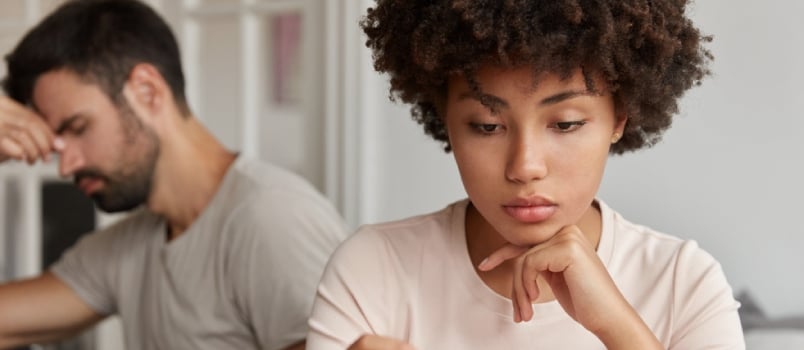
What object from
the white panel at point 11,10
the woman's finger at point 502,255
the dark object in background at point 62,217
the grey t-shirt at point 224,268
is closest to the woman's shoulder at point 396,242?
the woman's finger at point 502,255

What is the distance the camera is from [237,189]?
67.6 inches

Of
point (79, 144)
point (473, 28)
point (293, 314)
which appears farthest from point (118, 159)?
point (473, 28)

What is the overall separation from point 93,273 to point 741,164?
3.99 ft

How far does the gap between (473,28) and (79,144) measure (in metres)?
1.01

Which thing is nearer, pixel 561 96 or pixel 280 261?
pixel 561 96

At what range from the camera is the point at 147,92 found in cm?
183

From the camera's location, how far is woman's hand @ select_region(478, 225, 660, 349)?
103 centimetres

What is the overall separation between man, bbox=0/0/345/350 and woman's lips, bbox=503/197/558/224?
1.99 ft

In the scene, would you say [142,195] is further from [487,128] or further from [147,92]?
[487,128]

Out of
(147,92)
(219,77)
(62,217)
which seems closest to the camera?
(147,92)

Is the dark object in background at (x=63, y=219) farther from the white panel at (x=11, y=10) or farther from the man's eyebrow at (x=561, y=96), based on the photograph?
the man's eyebrow at (x=561, y=96)

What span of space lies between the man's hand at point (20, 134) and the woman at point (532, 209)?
2.53 ft

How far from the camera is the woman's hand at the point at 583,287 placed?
1030 mm

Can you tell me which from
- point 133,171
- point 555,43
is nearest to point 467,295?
point 555,43
